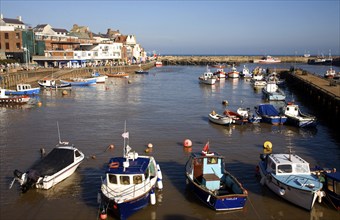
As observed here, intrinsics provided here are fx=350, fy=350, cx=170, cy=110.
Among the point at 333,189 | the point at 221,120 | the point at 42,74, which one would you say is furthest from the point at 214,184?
the point at 42,74

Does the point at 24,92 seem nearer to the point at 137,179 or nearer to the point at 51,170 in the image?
the point at 51,170

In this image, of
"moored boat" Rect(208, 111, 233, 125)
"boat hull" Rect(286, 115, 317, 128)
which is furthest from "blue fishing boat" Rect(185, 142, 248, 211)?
"boat hull" Rect(286, 115, 317, 128)

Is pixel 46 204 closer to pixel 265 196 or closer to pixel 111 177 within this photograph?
pixel 111 177

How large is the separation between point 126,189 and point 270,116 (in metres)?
24.5

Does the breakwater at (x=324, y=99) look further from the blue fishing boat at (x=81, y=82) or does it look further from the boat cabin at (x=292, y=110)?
the blue fishing boat at (x=81, y=82)

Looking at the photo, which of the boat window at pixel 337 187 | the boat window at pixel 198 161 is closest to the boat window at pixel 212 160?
the boat window at pixel 198 161

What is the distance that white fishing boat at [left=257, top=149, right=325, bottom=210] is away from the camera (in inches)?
669

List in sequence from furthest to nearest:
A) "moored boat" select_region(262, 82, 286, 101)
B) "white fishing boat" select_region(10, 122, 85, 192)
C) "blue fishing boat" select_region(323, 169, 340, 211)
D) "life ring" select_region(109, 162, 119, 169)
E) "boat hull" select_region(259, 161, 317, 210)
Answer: "moored boat" select_region(262, 82, 286, 101) → "white fishing boat" select_region(10, 122, 85, 192) → "life ring" select_region(109, 162, 119, 169) → "blue fishing boat" select_region(323, 169, 340, 211) → "boat hull" select_region(259, 161, 317, 210)

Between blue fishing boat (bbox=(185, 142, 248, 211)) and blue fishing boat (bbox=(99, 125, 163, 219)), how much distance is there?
245 cm

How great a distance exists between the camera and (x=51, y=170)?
20438 mm

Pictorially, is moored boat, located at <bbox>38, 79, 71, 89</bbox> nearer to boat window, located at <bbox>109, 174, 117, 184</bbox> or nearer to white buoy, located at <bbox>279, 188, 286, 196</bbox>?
boat window, located at <bbox>109, 174, 117, 184</bbox>

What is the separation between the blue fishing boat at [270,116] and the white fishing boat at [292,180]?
17117 millimetres

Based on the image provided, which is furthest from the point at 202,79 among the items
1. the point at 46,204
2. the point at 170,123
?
the point at 46,204

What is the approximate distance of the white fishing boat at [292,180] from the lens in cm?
1700
